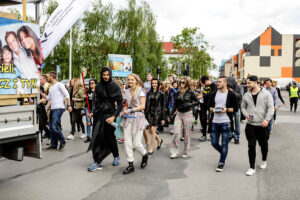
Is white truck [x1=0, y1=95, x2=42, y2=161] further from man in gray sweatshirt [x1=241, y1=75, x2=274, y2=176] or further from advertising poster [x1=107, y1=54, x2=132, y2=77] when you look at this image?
advertising poster [x1=107, y1=54, x2=132, y2=77]

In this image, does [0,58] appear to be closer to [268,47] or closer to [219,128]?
[219,128]

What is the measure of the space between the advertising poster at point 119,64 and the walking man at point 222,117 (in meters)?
24.9

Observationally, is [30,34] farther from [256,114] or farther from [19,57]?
[256,114]

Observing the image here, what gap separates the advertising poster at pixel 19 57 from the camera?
3.74 metres

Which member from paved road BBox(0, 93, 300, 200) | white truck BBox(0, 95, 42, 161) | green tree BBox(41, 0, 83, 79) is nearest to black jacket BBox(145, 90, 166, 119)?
paved road BBox(0, 93, 300, 200)

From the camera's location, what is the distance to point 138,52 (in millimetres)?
34281

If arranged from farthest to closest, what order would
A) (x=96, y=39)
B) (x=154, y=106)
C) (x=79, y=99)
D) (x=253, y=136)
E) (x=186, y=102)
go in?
(x=96, y=39) → (x=79, y=99) → (x=154, y=106) → (x=186, y=102) → (x=253, y=136)

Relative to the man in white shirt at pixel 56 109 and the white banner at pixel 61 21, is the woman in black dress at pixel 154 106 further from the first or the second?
the white banner at pixel 61 21

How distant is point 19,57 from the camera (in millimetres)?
3949

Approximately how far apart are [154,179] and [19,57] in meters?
2.80

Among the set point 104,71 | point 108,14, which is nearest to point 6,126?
point 104,71

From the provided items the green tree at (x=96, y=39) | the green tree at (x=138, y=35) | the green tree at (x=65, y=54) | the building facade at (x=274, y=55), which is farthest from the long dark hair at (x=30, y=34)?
the building facade at (x=274, y=55)

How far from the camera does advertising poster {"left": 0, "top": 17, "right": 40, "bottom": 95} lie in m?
3.74

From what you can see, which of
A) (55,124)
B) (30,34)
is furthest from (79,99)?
(30,34)
